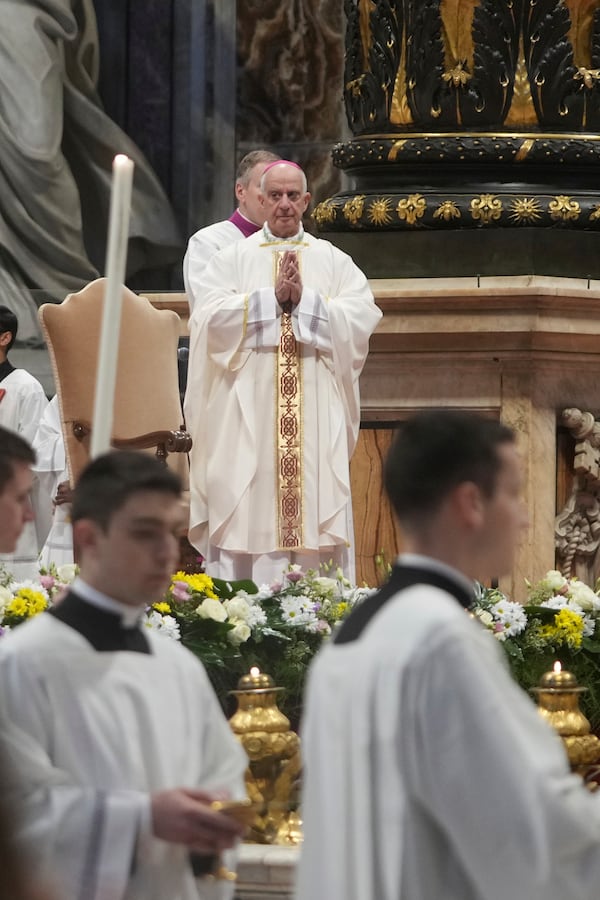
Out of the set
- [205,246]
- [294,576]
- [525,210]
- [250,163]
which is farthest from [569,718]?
[250,163]

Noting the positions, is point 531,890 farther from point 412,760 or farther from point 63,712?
point 63,712

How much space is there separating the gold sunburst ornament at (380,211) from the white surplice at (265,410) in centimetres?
31

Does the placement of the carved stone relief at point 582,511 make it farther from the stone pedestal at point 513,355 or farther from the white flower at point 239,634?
the white flower at point 239,634

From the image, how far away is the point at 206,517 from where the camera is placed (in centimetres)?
787

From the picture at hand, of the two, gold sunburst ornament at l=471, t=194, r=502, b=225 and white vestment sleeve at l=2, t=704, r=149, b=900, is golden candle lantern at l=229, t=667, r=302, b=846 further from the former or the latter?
gold sunburst ornament at l=471, t=194, r=502, b=225

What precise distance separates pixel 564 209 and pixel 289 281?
1.06m

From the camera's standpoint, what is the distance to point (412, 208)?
7.96 metres

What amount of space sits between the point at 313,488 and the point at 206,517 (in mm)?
403

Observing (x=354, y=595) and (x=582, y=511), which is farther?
Result: (x=582, y=511)

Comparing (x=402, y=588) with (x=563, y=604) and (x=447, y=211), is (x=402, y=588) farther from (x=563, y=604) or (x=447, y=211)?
(x=447, y=211)

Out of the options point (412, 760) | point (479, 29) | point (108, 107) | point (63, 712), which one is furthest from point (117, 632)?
point (108, 107)

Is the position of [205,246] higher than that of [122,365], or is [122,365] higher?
[205,246]

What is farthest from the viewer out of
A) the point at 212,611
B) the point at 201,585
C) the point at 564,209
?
the point at 564,209

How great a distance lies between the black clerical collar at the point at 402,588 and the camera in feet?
9.19
